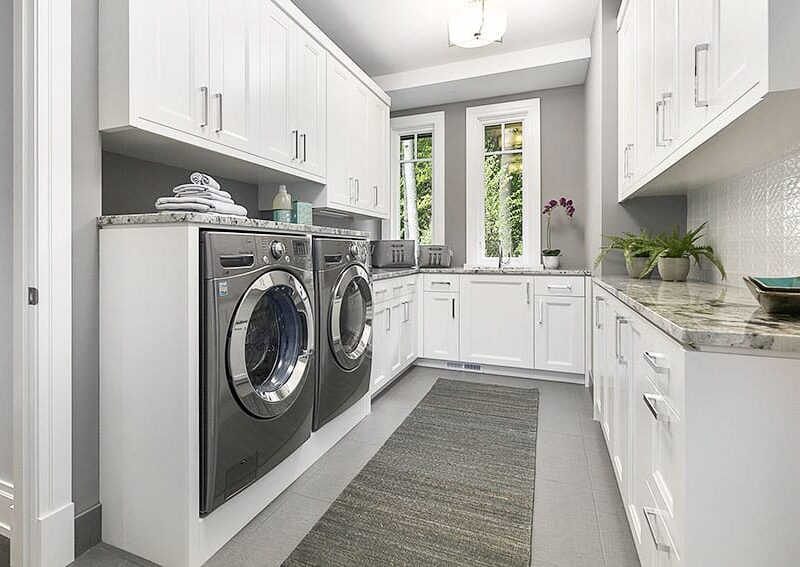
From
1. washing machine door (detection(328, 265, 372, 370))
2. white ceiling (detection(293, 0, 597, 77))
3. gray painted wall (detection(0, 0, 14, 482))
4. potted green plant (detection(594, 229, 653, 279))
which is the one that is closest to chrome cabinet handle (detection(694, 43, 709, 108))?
potted green plant (detection(594, 229, 653, 279))

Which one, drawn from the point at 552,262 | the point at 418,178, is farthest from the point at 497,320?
the point at 418,178

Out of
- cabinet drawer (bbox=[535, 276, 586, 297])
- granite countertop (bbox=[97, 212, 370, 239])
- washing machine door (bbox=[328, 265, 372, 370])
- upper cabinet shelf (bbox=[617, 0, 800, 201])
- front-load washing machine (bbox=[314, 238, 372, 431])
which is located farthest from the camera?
cabinet drawer (bbox=[535, 276, 586, 297])

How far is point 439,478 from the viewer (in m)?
1.97

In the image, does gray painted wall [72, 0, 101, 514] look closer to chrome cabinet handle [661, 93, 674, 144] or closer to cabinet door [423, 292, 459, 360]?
chrome cabinet handle [661, 93, 674, 144]

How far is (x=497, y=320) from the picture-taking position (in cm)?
363

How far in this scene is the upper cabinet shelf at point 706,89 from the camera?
91 cm

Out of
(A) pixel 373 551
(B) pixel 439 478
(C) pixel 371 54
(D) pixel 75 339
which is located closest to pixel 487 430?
(B) pixel 439 478

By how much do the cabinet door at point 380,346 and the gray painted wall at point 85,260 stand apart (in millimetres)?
1583

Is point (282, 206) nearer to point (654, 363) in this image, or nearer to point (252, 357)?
point (252, 357)

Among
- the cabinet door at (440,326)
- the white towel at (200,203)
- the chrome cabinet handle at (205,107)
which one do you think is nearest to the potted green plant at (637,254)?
the cabinet door at (440,326)

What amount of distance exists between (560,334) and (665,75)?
215 cm

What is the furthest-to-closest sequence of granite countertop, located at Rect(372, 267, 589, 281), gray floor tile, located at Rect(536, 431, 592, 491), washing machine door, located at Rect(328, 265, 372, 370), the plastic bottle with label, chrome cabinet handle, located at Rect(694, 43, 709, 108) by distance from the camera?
granite countertop, located at Rect(372, 267, 589, 281) < the plastic bottle with label < washing machine door, located at Rect(328, 265, 372, 370) < gray floor tile, located at Rect(536, 431, 592, 491) < chrome cabinet handle, located at Rect(694, 43, 709, 108)

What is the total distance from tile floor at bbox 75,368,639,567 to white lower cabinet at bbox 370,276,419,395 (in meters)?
0.35

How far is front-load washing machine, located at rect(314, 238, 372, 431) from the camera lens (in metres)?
2.09
